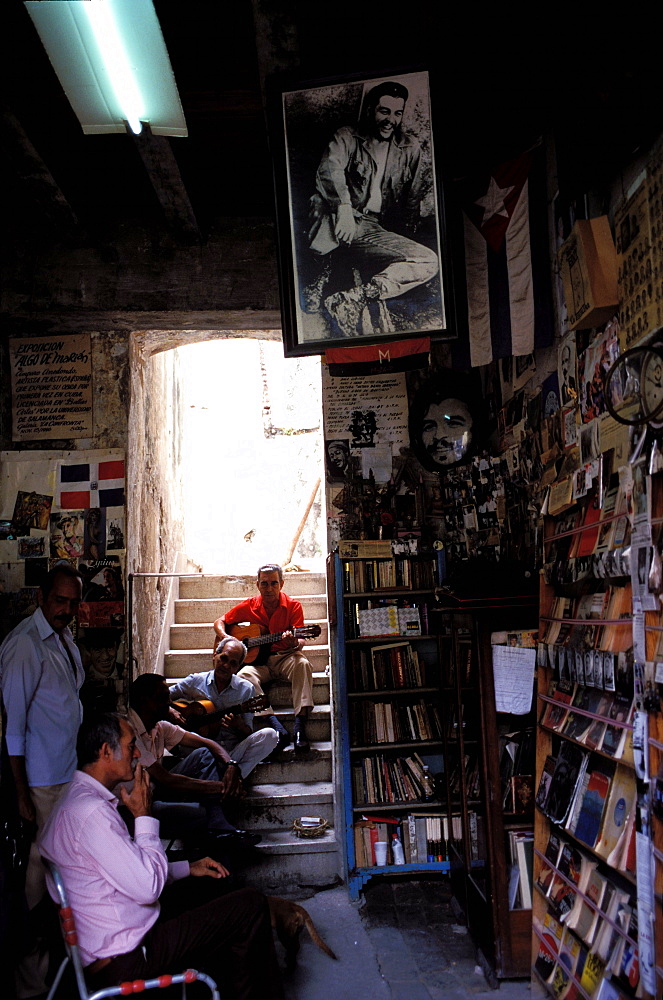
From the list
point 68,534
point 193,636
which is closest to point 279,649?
point 193,636

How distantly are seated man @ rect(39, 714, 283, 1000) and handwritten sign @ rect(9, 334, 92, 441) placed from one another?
2462 millimetres

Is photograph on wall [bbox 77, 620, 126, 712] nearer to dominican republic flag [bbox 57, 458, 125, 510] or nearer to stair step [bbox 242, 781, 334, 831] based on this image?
dominican republic flag [bbox 57, 458, 125, 510]

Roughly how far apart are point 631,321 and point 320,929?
323 centimetres

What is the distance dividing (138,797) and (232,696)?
8.39 feet

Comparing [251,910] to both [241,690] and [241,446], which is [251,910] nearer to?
[241,690]

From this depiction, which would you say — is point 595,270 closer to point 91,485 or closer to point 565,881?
point 565,881

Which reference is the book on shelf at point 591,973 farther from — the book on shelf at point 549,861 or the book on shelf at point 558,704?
the book on shelf at point 558,704

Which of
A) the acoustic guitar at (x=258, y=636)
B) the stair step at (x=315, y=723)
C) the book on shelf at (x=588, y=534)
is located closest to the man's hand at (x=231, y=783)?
the stair step at (x=315, y=723)

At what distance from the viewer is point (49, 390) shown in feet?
14.7

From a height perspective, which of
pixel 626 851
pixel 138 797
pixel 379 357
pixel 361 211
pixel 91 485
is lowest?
pixel 626 851

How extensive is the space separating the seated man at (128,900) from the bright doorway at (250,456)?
711 cm

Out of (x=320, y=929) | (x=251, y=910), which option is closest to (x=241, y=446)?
(x=320, y=929)

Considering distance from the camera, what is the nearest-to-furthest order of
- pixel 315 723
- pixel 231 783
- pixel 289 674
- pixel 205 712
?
pixel 231 783
pixel 205 712
pixel 315 723
pixel 289 674

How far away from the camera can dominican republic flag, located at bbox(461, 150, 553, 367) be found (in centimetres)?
308
